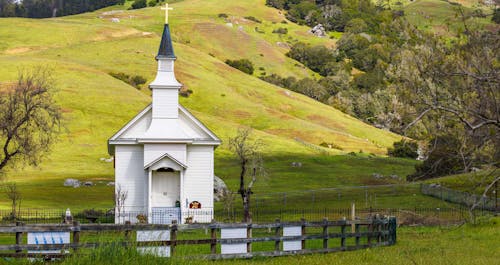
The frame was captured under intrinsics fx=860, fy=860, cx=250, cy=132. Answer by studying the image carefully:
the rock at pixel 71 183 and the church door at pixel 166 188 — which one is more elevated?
the rock at pixel 71 183

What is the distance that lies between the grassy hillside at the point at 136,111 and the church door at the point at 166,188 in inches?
368

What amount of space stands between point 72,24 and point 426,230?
162 m

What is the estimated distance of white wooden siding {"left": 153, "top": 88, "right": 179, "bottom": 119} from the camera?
191 feet

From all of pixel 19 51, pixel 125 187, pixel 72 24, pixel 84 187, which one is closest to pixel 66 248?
pixel 125 187

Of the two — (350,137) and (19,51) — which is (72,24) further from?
(350,137)

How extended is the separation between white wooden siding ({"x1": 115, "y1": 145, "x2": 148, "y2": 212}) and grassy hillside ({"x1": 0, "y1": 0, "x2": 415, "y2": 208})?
22.4 feet

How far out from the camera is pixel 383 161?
112 metres

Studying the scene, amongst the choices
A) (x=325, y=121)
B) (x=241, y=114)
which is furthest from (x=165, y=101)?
(x=325, y=121)

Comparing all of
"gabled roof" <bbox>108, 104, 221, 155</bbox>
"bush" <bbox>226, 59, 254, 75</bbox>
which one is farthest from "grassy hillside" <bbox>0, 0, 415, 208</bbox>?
"bush" <bbox>226, 59, 254, 75</bbox>

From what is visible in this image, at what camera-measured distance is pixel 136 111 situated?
116m

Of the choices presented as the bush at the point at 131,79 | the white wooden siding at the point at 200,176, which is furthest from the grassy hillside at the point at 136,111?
the white wooden siding at the point at 200,176

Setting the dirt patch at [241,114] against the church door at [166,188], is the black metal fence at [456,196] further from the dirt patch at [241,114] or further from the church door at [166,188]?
the dirt patch at [241,114]

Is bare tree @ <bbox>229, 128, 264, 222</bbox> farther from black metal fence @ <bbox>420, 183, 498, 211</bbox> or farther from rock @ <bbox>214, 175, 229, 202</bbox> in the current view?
black metal fence @ <bbox>420, 183, 498, 211</bbox>

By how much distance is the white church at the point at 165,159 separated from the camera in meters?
56.6
